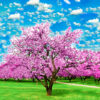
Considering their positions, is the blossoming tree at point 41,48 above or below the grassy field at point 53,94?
above

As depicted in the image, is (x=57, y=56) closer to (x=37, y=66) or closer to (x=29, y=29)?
(x=37, y=66)

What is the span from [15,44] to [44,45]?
3876mm

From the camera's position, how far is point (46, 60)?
79.9 feet

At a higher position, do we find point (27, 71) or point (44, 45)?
point (44, 45)

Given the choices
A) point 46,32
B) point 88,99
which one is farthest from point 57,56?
point 88,99

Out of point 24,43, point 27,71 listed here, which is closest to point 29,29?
point 24,43

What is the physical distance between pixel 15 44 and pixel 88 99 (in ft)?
38.6

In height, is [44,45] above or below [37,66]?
above

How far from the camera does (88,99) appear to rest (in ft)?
78.8

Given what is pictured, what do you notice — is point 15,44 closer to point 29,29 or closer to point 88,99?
point 29,29

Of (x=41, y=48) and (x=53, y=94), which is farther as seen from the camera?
(x=53, y=94)

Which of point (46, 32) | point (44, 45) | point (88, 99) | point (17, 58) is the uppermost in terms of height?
point (46, 32)

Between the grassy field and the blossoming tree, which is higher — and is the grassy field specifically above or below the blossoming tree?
below

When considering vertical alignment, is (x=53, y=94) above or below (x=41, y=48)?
below
